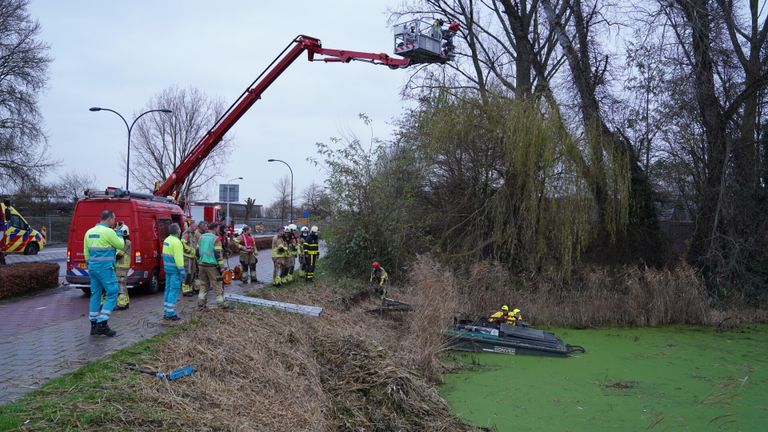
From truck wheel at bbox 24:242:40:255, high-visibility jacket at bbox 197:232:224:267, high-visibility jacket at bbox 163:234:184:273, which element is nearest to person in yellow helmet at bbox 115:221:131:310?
high-visibility jacket at bbox 163:234:184:273

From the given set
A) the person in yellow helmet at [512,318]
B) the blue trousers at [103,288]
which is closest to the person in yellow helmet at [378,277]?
the person in yellow helmet at [512,318]

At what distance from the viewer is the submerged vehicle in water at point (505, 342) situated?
9.95 metres

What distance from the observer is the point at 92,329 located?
25.0 ft

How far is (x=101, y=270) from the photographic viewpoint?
7.55 meters

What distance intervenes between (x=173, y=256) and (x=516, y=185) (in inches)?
333

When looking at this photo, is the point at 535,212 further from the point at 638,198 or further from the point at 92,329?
the point at 92,329

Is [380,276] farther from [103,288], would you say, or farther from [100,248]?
[100,248]

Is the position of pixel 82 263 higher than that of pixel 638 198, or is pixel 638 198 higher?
pixel 638 198

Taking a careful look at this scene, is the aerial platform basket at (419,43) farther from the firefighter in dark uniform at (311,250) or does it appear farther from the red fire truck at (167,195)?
the firefighter in dark uniform at (311,250)

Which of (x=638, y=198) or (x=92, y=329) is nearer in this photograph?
(x=92, y=329)

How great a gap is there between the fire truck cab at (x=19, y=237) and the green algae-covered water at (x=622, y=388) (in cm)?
2056

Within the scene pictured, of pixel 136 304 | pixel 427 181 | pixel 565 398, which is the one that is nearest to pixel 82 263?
pixel 136 304

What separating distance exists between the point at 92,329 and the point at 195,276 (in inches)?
219

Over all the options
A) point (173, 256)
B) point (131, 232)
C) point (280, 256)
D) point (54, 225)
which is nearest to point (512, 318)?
point (280, 256)
